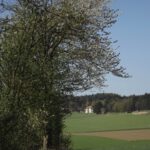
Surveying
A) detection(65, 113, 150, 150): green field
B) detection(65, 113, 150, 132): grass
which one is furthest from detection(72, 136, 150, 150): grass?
detection(65, 113, 150, 132): grass

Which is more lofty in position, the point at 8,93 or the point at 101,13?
the point at 101,13

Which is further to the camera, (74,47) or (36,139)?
(74,47)

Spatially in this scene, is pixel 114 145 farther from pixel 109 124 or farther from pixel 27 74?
pixel 109 124

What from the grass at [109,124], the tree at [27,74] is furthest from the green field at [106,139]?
the tree at [27,74]

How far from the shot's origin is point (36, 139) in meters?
12.1

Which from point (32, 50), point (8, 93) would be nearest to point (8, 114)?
point (8, 93)

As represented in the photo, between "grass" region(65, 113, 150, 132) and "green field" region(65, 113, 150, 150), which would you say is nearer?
"green field" region(65, 113, 150, 150)

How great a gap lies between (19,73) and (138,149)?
26.3m

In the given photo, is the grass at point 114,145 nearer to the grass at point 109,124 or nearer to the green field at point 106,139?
the green field at point 106,139

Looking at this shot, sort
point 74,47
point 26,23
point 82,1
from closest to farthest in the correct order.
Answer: point 26,23
point 82,1
point 74,47

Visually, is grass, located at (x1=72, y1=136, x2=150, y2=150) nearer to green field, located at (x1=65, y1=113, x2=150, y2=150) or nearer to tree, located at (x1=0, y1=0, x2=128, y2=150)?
green field, located at (x1=65, y1=113, x2=150, y2=150)

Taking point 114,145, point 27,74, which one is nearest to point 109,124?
point 114,145

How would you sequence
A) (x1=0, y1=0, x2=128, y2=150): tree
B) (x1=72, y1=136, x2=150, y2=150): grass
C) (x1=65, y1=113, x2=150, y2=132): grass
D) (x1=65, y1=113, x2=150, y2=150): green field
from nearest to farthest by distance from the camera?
(x1=0, y1=0, x2=128, y2=150): tree
(x1=72, y1=136, x2=150, y2=150): grass
(x1=65, y1=113, x2=150, y2=150): green field
(x1=65, y1=113, x2=150, y2=132): grass

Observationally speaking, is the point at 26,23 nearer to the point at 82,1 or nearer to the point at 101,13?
the point at 82,1
